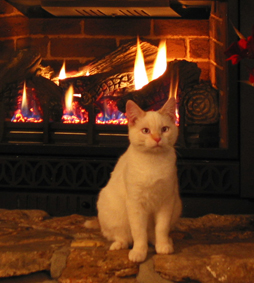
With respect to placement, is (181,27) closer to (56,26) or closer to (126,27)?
(126,27)

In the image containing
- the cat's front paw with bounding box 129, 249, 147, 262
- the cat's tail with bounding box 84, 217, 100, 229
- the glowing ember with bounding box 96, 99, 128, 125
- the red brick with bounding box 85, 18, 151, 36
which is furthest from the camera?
the red brick with bounding box 85, 18, 151, 36

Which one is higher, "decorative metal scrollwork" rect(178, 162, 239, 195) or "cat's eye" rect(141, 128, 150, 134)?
"cat's eye" rect(141, 128, 150, 134)

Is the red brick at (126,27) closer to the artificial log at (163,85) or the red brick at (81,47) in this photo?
the red brick at (81,47)

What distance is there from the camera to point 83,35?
201 cm

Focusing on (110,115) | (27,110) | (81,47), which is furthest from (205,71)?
(27,110)

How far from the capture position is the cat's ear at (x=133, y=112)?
131 cm

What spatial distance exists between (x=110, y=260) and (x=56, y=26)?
3.82 feet

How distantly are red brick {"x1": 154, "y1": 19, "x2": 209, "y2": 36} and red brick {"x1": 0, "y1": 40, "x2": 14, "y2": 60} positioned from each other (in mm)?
668

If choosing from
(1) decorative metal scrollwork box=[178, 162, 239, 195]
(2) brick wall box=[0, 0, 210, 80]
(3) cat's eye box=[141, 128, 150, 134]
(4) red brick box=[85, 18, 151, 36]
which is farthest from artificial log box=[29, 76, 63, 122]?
(3) cat's eye box=[141, 128, 150, 134]

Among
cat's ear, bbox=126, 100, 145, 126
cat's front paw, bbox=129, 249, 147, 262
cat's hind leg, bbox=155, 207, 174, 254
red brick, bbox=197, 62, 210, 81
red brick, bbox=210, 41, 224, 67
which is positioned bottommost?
cat's front paw, bbox=129, 249, 147, 262

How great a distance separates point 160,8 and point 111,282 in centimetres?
115

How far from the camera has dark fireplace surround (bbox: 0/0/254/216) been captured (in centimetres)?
176

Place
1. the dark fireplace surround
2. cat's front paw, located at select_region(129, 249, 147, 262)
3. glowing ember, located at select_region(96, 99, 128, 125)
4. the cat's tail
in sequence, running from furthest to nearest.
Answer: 1. glowing ember, located at select_region(96, 99, 128, 125)
2. the dark fireplace surround
3. the cat's tail
4. cat's front paw, located at select_region(129, 249, 147, 262)

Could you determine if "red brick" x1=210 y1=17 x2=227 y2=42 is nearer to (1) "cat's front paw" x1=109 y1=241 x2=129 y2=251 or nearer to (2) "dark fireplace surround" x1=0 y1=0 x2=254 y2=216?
(2) "dark fireplace surround" x1=0 y1=0 x2=254 y2=216
